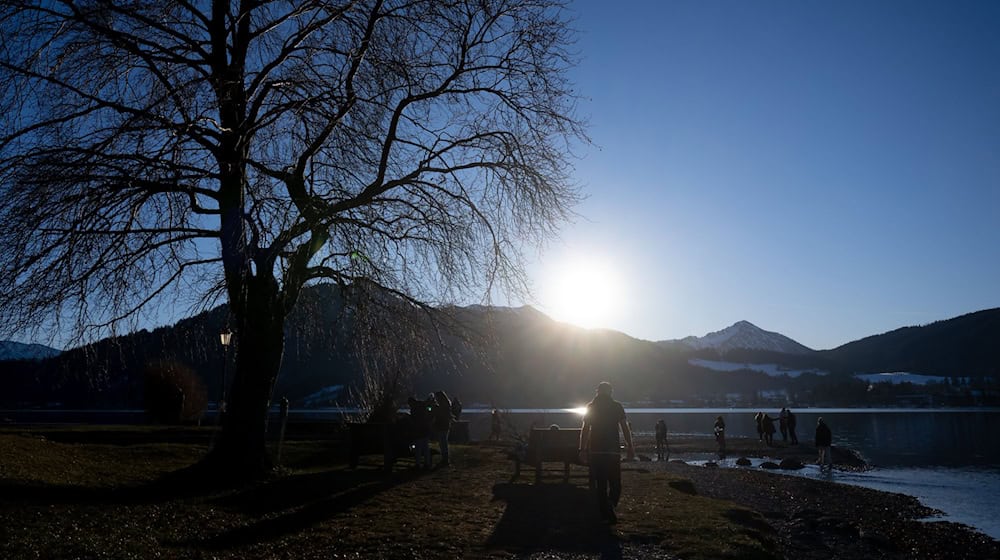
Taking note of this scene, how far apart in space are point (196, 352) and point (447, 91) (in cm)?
720

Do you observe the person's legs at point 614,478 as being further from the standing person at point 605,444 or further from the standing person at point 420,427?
the standing person at point 420,427

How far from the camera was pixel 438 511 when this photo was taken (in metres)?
10.8

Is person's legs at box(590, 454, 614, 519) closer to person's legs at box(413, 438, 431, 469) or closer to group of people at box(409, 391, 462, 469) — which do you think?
group of people at box(409, 391, 462, 469)

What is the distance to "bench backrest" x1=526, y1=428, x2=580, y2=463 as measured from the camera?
14789mm

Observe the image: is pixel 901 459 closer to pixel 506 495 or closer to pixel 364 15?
pixel 506 495

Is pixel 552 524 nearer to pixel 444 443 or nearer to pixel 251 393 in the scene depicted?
pixel 251 393

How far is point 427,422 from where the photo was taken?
16281 mm

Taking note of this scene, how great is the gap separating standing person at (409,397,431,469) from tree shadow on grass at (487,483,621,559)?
309 centimetres

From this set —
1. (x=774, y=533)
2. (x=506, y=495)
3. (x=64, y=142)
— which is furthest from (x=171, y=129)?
(x=774, y=533)

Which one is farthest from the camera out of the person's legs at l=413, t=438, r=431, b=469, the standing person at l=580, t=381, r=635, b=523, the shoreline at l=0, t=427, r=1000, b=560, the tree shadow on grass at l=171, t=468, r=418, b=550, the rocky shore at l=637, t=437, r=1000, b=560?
the person's legs at l=413, t=438, r=431, b=469

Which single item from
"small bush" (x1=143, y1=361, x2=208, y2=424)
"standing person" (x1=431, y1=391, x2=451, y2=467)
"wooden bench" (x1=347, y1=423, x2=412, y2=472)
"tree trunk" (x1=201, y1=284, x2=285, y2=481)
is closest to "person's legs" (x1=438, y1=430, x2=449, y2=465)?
"standing person" (x1=431, y1=391, x2=451, y2=467)

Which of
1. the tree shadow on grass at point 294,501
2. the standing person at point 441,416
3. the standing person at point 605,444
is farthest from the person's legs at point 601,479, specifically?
the standing person at point 441,416

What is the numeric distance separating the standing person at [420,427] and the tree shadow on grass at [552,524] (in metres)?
3.09

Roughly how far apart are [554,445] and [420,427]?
338 centimetres
